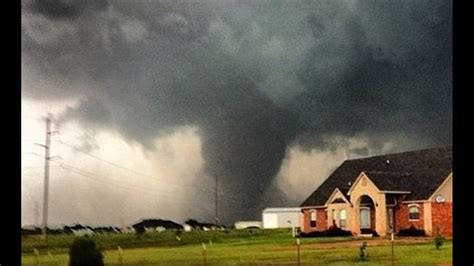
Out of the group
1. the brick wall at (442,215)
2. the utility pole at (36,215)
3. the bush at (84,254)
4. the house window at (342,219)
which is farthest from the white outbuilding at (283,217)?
the utility pole at (36,215)

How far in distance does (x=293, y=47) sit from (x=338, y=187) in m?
0.55

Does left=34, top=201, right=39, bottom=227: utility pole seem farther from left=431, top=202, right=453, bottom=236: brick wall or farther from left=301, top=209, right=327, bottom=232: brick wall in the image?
left=431, top=202, right=453, bottom=236: brick wall

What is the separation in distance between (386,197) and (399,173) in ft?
0.34

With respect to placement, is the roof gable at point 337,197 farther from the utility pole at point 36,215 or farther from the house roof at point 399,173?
the utility pole at point 36,215

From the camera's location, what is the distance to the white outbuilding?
359 cm

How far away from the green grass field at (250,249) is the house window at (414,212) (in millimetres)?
82

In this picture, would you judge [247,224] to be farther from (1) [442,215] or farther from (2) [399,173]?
(1) [442,215]

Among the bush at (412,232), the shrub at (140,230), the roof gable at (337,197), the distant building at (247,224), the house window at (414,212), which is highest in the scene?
the roof gable at (337,197)

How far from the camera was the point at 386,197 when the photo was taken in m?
3.57

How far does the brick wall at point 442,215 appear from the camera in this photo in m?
3.59

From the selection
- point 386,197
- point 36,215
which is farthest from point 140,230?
point 386,197

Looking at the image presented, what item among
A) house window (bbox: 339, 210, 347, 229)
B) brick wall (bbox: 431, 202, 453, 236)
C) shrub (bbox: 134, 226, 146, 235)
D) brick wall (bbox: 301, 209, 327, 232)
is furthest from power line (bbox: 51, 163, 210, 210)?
brick wall (bbox: 431, 202, 453, 236)

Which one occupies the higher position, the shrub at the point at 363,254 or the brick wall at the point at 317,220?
the brick wall at the point at 317,220
